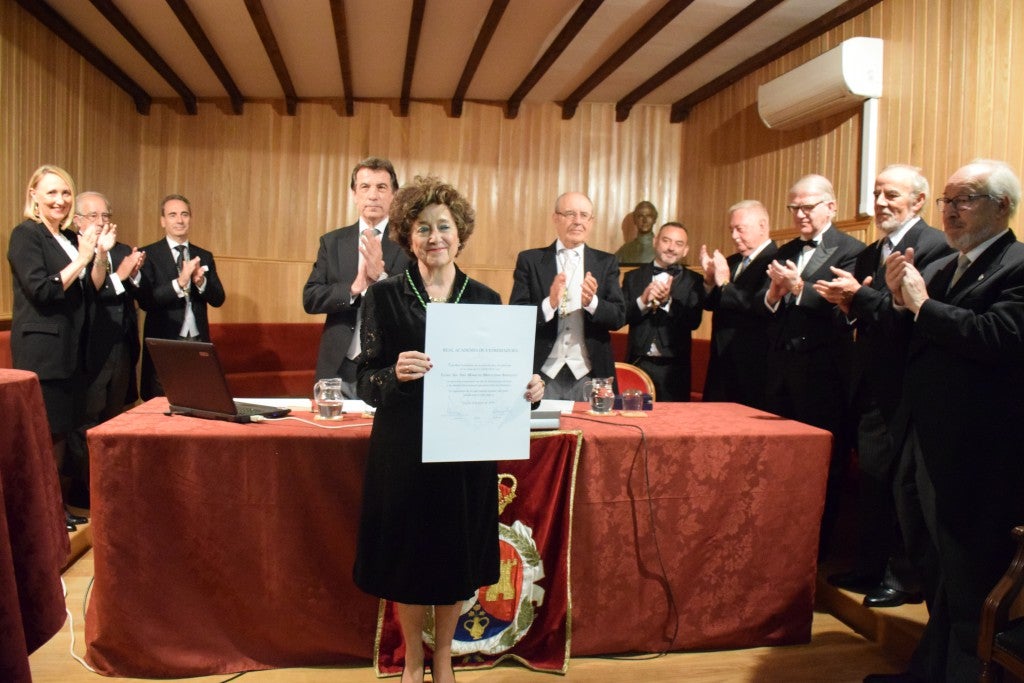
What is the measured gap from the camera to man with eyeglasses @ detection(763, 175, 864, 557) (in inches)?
137

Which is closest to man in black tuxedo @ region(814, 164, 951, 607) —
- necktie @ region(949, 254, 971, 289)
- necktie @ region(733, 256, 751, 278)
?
necktie @ region(949, 254, 971, 289)

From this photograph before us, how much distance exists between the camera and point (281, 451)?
8.18 ft

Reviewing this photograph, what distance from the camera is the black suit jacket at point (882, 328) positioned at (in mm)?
2836

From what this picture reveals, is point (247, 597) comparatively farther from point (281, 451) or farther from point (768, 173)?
point (768, 173)

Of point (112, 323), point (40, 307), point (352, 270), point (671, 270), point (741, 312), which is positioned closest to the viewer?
point (352, 270)

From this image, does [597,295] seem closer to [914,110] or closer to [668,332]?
[668,332]

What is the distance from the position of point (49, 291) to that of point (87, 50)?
3.39 metres

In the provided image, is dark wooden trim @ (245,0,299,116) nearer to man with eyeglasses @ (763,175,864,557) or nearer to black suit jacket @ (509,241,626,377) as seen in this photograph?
black suit jacket @ (509,241,626,377)

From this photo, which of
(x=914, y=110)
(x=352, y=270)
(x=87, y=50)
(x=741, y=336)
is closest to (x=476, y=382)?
(x=352, y=270)

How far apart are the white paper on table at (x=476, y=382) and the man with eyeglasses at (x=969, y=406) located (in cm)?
126

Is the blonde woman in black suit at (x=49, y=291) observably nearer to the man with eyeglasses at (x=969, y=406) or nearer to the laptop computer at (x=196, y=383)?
the laptop computer at (x=196, y=383)

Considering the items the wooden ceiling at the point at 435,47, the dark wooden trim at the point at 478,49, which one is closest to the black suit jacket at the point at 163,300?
the wooden ceiling at the point at 435,47

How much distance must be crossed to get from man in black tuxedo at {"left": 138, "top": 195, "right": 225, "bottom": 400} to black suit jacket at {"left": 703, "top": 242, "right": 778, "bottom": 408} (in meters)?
2.98

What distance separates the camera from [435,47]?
6359mm
